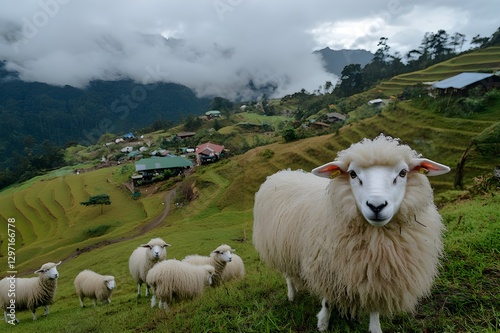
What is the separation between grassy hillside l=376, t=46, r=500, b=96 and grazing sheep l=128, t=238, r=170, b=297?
5667 centimetres

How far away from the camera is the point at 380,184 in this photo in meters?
2.20

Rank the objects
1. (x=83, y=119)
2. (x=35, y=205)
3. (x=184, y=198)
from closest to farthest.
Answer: (x=184, y=198)
(x=35, y=205)
(x=83, y=119)

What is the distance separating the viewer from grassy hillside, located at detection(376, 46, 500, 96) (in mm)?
48094

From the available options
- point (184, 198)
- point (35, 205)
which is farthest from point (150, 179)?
point (35, 205)

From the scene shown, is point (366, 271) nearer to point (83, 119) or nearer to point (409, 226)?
point (409, 226)

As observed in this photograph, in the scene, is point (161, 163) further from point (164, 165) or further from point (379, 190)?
point (379, 190)

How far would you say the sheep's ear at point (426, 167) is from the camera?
93.4 inches

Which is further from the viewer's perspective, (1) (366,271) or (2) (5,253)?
(2) (5,253)

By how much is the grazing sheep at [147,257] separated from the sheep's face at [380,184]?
636cm

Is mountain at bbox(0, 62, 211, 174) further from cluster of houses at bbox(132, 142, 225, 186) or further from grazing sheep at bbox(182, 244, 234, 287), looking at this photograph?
grazing sheep at bbox(182, 244, 234, 287)

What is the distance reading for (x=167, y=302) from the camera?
19.8 feet

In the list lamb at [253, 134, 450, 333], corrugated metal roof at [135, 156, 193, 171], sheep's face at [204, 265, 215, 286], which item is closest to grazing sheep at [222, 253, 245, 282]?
sheep's face at [204, 265, 215, 286]

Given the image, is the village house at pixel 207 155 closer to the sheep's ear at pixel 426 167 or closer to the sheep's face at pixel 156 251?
the sheep's face at pixel 156 251

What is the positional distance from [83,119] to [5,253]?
14274 cm
